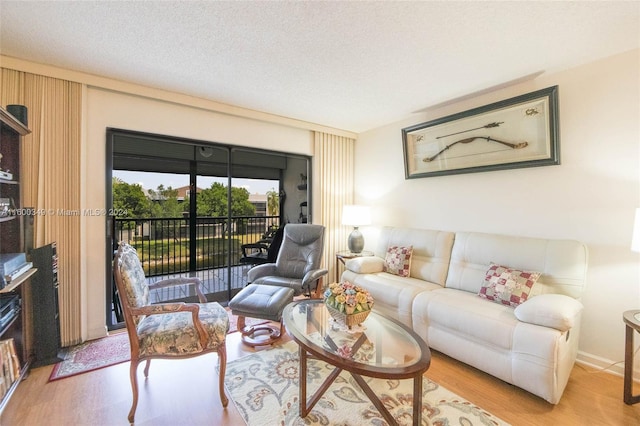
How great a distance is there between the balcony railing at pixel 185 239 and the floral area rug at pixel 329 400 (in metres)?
2.28

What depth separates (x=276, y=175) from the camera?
15.0 ft

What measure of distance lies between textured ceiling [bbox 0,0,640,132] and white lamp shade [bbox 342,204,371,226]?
1579mm

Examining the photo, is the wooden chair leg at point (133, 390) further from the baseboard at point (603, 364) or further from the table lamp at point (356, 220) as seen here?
the baseboard at point (603, 364)

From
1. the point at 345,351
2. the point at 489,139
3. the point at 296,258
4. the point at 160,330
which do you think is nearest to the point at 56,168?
the point at 160,330

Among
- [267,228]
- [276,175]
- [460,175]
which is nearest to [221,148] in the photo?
[276,175]

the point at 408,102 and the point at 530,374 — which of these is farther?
the point at 408,102

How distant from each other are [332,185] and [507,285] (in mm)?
2649

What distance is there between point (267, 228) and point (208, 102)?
2291mm

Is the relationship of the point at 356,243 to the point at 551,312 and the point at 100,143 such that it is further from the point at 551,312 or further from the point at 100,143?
the point at 100,143

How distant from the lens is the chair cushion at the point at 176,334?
1714 mm

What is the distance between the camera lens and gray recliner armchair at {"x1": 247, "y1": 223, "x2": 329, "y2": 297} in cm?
317

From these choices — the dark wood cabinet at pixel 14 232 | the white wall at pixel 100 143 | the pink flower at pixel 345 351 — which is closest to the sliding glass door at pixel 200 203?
the white wall at pixel 100 143

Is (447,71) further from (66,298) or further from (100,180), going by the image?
(66,298)

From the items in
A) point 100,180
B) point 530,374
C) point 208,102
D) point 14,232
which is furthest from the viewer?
point 208,102
